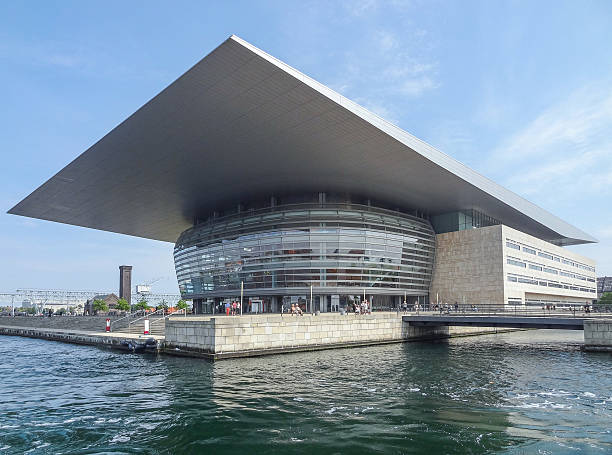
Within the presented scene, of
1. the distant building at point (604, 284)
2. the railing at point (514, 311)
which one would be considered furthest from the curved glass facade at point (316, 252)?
the distant building at point (604, 284)

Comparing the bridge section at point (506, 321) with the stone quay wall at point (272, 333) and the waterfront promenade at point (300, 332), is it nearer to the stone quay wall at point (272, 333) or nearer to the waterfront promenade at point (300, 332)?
the waterfront promenade at point (300, 332)

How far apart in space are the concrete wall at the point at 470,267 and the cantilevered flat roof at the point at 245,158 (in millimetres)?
3846

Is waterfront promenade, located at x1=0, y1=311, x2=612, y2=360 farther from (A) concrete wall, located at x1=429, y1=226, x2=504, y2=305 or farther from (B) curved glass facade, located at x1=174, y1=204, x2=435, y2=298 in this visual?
(A) concrete wall, located at x1=429, y1=226, x2=504, y2=305

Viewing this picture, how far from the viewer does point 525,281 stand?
5469 cm

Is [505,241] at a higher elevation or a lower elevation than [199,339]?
higher

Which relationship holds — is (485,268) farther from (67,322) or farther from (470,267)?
(67,322)

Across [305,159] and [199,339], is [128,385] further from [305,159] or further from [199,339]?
[305,159]

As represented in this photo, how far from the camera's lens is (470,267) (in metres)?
52.9

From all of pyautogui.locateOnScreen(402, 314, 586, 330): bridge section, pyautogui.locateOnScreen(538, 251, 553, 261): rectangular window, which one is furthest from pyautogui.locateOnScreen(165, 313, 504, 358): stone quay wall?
pyautogui.locateOnScreen(538, 251, 553, 261): rectangular window

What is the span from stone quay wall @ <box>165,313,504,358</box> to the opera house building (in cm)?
542

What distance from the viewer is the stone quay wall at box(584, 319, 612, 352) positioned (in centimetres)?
2733

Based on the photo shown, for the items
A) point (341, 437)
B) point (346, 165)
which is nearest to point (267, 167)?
point (346, 165)

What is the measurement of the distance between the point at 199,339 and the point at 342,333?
34.6ft

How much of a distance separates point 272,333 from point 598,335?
769 inches
